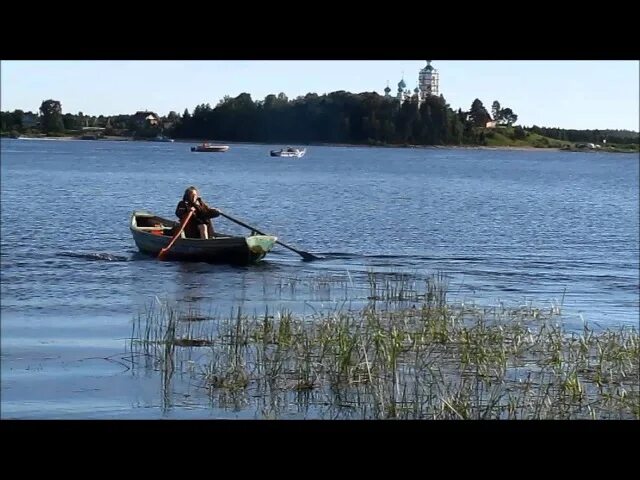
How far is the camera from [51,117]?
143 ft

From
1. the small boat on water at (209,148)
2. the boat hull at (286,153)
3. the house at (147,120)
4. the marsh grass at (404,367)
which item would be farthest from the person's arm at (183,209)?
the boat hull at (286,153)

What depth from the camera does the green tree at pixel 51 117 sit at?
3956 centimetres

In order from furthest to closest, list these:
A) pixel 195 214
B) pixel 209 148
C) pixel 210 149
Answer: pixel 210 149 < pixel 209 148 < pixel 195 214

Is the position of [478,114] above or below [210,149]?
above

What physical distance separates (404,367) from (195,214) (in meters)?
11.5

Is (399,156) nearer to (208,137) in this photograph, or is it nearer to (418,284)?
(208,137)

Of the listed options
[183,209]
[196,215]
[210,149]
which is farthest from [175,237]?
[210,149]

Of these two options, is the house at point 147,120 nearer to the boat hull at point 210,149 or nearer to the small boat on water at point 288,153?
the boat hull at point 210,149

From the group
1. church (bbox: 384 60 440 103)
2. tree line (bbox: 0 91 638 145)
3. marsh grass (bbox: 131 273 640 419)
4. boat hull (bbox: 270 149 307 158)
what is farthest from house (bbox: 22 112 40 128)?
boat hull (bbox: 270 149 307 158)

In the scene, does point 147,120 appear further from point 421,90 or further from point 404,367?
point 404,367

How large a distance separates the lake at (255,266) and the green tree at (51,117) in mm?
2576

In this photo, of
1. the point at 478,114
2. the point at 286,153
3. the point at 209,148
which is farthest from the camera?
the point at 286,153

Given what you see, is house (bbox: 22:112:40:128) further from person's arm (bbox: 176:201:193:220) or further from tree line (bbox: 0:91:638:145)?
person's arm (bbox: 176:201:193:220)

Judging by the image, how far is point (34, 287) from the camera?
1850 centimetres
